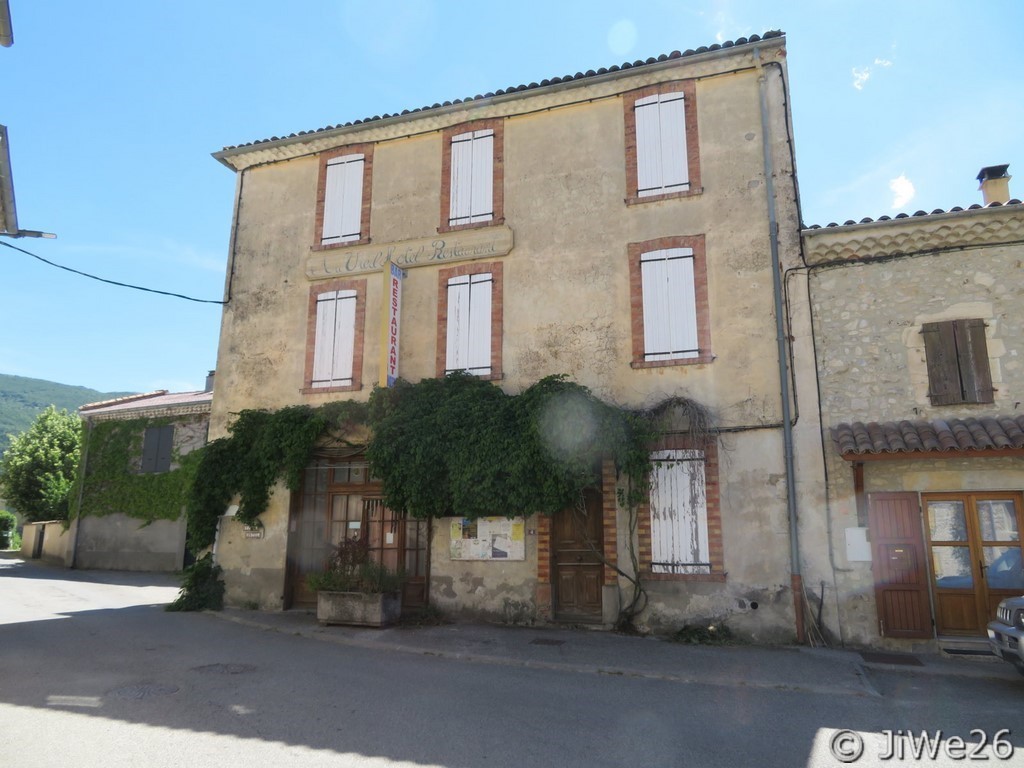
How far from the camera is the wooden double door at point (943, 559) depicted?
8.60 meters

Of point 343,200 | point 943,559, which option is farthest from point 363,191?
point 943,559

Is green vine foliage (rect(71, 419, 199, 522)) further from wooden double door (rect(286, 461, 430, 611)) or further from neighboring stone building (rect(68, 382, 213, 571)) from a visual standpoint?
wooden double door (rect(286, 461, 430, 611))

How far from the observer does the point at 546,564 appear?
10.4m

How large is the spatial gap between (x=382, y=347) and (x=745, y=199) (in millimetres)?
6373

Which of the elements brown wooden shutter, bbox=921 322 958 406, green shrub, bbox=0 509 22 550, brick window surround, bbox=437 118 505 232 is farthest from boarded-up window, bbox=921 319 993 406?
green shrub, bbox=0 509 22 550

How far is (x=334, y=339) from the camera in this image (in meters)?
12.3

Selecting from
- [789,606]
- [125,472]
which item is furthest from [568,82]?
[125,472]

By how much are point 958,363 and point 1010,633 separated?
3.86 metres

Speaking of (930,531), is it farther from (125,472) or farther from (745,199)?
(125,472)

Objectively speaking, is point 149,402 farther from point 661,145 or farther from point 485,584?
point 661,145

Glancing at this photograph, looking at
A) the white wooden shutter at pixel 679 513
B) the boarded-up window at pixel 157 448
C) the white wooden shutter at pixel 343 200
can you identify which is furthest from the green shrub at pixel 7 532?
the white wooden shutter at pixel 679 513

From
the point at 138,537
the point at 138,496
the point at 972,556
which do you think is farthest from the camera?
the point at 138,496

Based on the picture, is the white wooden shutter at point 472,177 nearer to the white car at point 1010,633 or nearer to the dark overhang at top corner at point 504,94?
the dark overhang at top corner at point 504,94

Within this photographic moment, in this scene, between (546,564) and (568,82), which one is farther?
(568,82)
